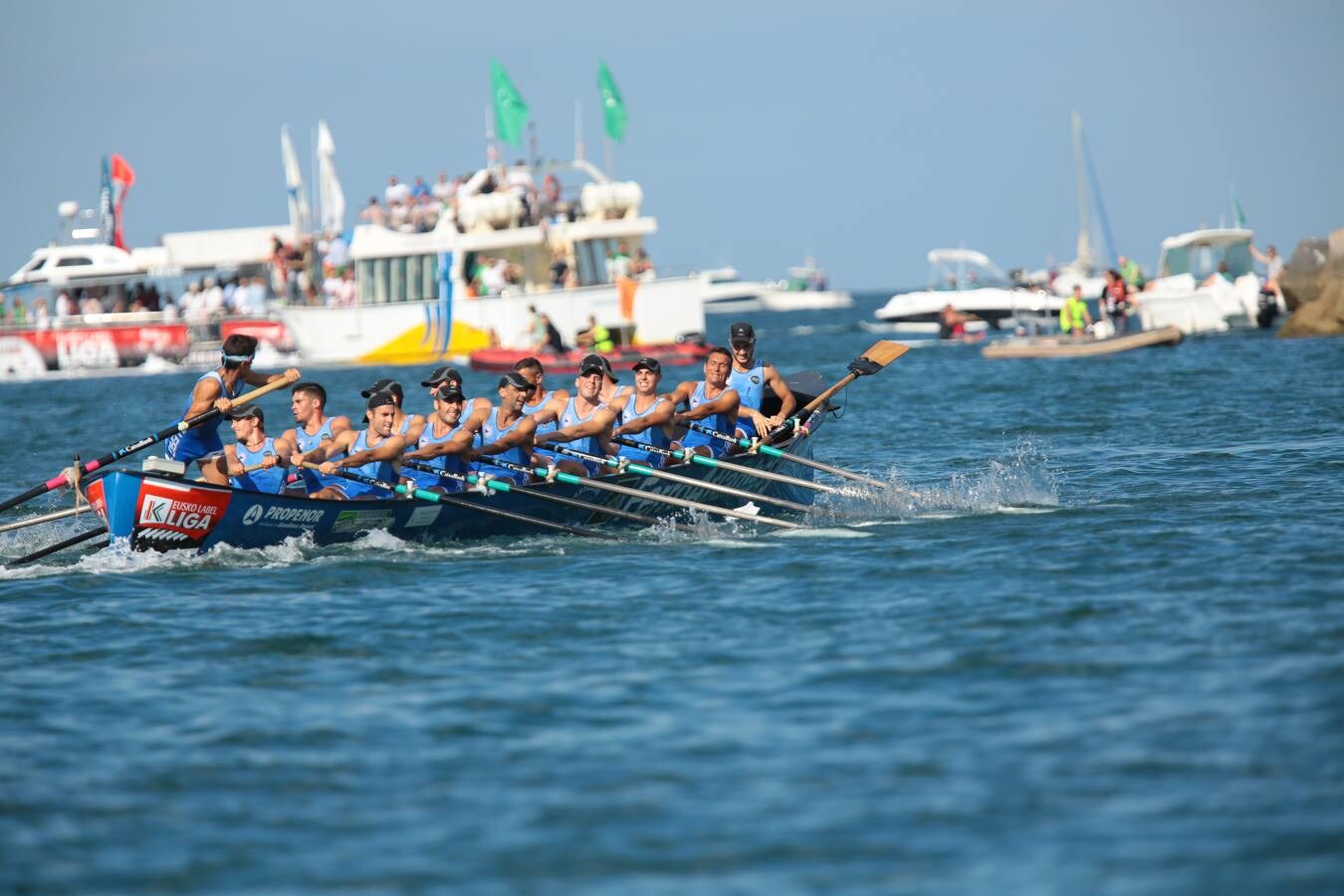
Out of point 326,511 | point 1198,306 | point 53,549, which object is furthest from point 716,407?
point 1198,306

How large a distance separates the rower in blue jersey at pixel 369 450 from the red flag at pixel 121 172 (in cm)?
4169

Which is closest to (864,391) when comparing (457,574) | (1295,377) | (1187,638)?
(1295,377)

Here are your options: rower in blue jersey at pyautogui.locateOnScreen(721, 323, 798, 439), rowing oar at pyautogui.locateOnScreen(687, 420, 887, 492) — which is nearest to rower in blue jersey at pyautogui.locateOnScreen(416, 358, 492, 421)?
rowing oar at pyautogui.locateOnScreen(687, 420, 887, 492)

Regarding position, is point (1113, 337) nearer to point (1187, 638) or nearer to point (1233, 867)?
point (1187, 638)

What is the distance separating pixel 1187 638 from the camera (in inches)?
371

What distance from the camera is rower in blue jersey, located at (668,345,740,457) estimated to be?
14.8 m

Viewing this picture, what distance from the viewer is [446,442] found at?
1366 centimetres

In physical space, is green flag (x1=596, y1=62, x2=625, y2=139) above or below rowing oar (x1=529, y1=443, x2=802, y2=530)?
above

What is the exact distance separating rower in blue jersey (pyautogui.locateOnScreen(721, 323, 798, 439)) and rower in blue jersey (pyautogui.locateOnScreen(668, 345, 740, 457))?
0.18 metres

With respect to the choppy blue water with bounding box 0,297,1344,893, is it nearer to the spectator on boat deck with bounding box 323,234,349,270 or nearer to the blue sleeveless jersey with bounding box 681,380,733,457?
the blue sleeveless jersey with bounding box 681,380,733,457

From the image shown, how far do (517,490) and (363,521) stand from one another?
1265mm

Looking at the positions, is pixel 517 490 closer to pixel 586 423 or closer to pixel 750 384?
pixel 586 423

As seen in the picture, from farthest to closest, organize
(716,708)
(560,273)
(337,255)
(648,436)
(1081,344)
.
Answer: (337,255) → (560,273) → (1081,344) → (648,436) → (716,708)

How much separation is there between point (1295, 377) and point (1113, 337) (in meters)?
8.67
